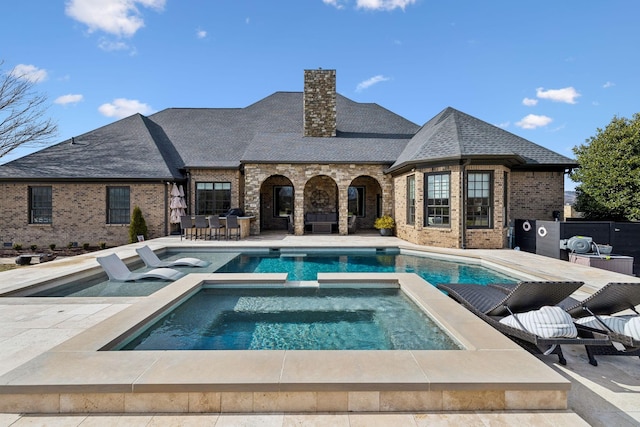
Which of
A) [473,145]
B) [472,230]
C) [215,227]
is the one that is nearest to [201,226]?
[215,227]

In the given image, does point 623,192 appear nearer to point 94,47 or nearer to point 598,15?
point 598,15

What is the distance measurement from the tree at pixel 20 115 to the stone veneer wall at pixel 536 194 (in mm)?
24518

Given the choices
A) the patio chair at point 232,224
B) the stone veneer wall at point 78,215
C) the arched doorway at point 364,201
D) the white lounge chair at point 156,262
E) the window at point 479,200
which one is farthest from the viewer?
the arched doorway at point 364,201

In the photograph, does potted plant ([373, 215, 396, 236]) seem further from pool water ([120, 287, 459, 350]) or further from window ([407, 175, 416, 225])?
pool water ([120, 287, 459, 350])

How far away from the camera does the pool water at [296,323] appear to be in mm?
3881

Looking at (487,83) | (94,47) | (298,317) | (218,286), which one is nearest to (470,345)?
(298,317)

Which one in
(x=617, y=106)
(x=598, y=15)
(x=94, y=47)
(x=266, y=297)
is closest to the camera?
(x=266, y=297)

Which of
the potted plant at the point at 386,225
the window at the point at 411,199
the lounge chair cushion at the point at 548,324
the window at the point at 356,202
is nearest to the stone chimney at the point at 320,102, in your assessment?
the window at the point at 356,202

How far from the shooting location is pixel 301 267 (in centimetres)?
910

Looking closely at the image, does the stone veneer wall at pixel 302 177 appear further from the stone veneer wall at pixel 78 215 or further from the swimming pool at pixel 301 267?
the swimming pool at pixel 301 267

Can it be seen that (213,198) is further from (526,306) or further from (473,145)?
(526,306)

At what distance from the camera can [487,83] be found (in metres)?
17.5

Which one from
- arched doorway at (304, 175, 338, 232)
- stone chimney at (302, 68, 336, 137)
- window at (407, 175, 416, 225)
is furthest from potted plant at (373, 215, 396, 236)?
stone chimney at (302, 68, 336, 137)

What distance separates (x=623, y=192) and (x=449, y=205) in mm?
7071
